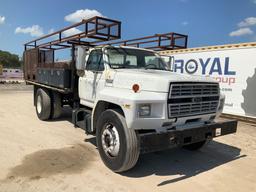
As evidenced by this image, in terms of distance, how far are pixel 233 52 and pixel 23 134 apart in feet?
25.4

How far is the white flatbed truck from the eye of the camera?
3768mm

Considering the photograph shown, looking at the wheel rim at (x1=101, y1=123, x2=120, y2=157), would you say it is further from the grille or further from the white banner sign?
the white banner sign

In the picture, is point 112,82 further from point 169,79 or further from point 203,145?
point 203,145

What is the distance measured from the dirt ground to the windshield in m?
1.93

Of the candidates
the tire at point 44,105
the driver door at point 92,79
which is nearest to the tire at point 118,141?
the driver door at point 92,79

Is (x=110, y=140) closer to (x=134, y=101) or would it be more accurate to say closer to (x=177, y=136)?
(x=134, y=101)

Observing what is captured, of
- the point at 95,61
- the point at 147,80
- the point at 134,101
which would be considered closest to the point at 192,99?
the point at 147,80

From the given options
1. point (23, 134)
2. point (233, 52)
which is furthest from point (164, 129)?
point (233, 52)

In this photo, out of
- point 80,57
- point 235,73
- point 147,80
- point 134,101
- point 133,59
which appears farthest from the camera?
point 235,73

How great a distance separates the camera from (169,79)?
3830mm

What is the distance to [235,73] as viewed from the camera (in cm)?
920

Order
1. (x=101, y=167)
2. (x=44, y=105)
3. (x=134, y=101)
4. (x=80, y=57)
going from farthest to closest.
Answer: (x=44, y=105) < (x=80, y=57) < (x=101, y=167) < (x=134, y=101)

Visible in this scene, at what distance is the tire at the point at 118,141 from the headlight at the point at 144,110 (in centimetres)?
32

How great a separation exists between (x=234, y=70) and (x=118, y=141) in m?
6.86
